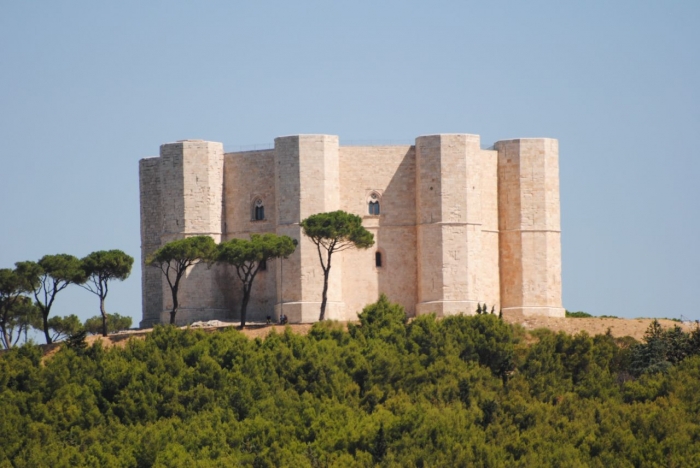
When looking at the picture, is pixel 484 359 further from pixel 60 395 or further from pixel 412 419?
pixel 60 395

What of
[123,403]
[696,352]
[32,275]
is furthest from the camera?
[32,275]

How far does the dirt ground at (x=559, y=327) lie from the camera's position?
A: 214 ft

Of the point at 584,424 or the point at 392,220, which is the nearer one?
the point at 584,424

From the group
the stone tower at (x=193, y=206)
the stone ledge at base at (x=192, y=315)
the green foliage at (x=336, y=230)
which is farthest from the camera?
the stone tower at (x=193, y=206)

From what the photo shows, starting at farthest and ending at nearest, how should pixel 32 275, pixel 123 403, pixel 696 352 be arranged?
pixel 32 275 → pixel 696 352 → pixel 123 403

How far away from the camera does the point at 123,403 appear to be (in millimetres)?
59312

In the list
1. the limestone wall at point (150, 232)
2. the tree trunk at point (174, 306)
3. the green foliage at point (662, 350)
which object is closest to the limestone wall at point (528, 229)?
the green foliage at point (662, 350)

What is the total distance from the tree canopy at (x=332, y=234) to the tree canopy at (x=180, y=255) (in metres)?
3.23

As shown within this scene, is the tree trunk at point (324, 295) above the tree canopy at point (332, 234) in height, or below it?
below

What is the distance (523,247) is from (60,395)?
16.6 meters

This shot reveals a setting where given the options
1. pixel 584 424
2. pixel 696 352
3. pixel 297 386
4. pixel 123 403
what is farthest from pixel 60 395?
pixel 696 352

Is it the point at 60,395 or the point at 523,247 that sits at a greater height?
the point at 523,247

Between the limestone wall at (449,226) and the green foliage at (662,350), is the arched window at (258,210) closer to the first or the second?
the limestone wall at (449,226)

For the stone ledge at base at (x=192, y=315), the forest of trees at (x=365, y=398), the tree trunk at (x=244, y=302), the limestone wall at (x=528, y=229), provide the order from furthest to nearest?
the limestone wall at (x=528, y=229) → the stone ledge at base at (x=192, y=315) → the tree trunk at (x=244, y=302) → the forest of trees at (x=365, y=398)
